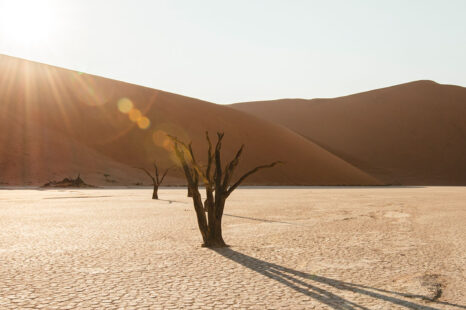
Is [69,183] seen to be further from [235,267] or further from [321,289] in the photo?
[321,289]

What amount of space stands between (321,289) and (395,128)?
88.0 meters

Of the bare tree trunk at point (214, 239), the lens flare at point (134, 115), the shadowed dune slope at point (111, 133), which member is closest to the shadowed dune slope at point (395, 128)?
the shadowed dune slope at point (111, 133)

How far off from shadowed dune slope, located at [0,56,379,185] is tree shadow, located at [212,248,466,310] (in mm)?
37490

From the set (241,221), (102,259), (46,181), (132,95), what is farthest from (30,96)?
(102,259)

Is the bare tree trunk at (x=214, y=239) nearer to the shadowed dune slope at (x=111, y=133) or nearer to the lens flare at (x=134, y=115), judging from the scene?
the shadowed dune slope at (x=111, y=133)

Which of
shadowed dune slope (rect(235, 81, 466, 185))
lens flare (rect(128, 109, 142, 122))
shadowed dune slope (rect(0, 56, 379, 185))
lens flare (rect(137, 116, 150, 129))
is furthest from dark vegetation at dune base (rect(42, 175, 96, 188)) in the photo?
shadowed dune slope (rect(235, 81, 466, 185))

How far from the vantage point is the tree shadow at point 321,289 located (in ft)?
12.3

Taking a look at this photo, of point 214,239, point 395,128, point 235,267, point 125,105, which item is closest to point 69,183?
point 125,105

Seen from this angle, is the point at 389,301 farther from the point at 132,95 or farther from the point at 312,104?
the point at 312,104

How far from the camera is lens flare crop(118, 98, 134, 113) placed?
195ft

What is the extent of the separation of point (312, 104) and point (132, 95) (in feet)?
171

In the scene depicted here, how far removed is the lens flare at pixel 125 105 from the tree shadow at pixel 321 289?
5584cm

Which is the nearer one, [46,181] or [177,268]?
[177,268]

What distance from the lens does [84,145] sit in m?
49.1
